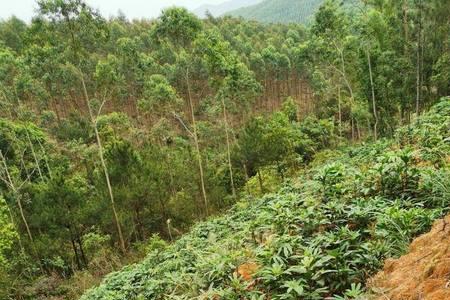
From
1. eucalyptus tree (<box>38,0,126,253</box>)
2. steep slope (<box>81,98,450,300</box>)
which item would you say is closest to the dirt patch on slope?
steep slope (<box>81,98,450,300</box>)

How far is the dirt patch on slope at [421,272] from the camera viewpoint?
2823 millimetres

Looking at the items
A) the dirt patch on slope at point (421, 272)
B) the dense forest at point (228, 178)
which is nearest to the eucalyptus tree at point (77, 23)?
the dense forest at point (228, 178)

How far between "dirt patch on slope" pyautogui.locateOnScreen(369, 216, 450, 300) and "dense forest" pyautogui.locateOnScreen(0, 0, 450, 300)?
21cm

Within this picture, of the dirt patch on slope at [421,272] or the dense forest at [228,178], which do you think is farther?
the dense forest at [228,178]

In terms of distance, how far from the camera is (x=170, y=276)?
17.9 feet

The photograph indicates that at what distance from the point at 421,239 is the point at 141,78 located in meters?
41.2

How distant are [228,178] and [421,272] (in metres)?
22.7

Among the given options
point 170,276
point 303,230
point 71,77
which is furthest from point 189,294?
point 71,77

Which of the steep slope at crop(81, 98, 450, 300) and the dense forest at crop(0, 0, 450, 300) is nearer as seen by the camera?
the steep slope at crop(81, 98, 450, 300)

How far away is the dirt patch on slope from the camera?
282 centimetres

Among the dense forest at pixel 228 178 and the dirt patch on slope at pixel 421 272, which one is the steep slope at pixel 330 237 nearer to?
the dense forest at pixel 228 178

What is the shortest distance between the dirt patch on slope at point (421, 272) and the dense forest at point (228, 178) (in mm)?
209

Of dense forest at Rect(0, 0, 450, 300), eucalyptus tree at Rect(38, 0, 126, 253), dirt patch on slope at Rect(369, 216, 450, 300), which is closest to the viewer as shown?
dirt patch on slope at Rect(369, 216, 450, 300)

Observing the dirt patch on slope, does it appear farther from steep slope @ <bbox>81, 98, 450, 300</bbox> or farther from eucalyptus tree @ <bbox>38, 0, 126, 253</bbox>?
eucalyptus tree @ <bbox>38, 0, 126, 253</bbox>
